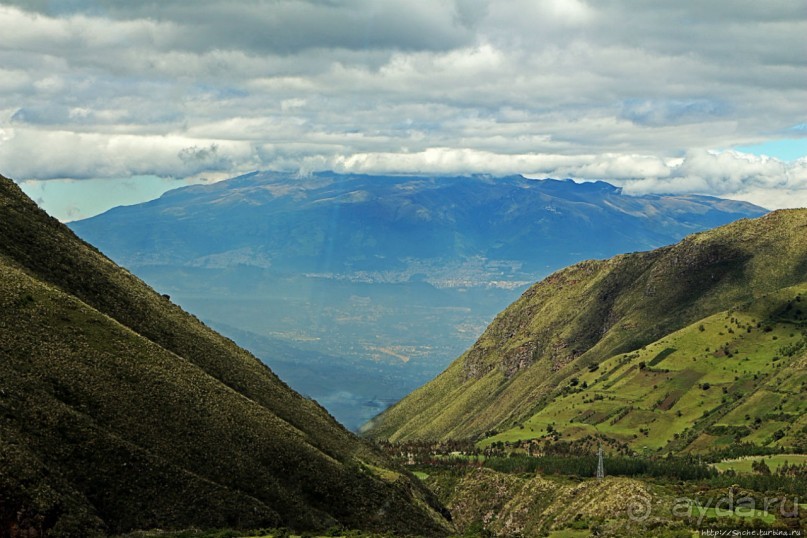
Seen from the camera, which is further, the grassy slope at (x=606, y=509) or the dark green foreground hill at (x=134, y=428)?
the grassy slope at (x=606, y=509)

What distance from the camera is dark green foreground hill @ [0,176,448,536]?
331ft

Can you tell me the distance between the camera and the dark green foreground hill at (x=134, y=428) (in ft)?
331

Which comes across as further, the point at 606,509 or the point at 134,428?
the point at 606,509

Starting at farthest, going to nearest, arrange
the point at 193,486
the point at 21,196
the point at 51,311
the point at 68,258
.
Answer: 1. the point at 21,196
2. the point at 68,258
3. the point at 51,311
4. the point at 193,486

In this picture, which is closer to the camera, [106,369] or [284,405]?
[106,369]

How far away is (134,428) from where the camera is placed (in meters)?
113

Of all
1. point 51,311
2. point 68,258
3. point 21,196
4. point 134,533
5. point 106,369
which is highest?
point 21,196

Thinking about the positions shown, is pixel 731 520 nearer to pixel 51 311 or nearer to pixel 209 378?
pixel 209 378

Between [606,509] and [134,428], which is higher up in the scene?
[134,428]

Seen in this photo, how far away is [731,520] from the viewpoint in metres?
110

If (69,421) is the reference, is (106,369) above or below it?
above

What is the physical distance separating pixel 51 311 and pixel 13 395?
21020mm

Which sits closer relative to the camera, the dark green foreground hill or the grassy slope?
the dark green foreground hill

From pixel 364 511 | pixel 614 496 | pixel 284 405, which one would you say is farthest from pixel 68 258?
pixel 614 496
